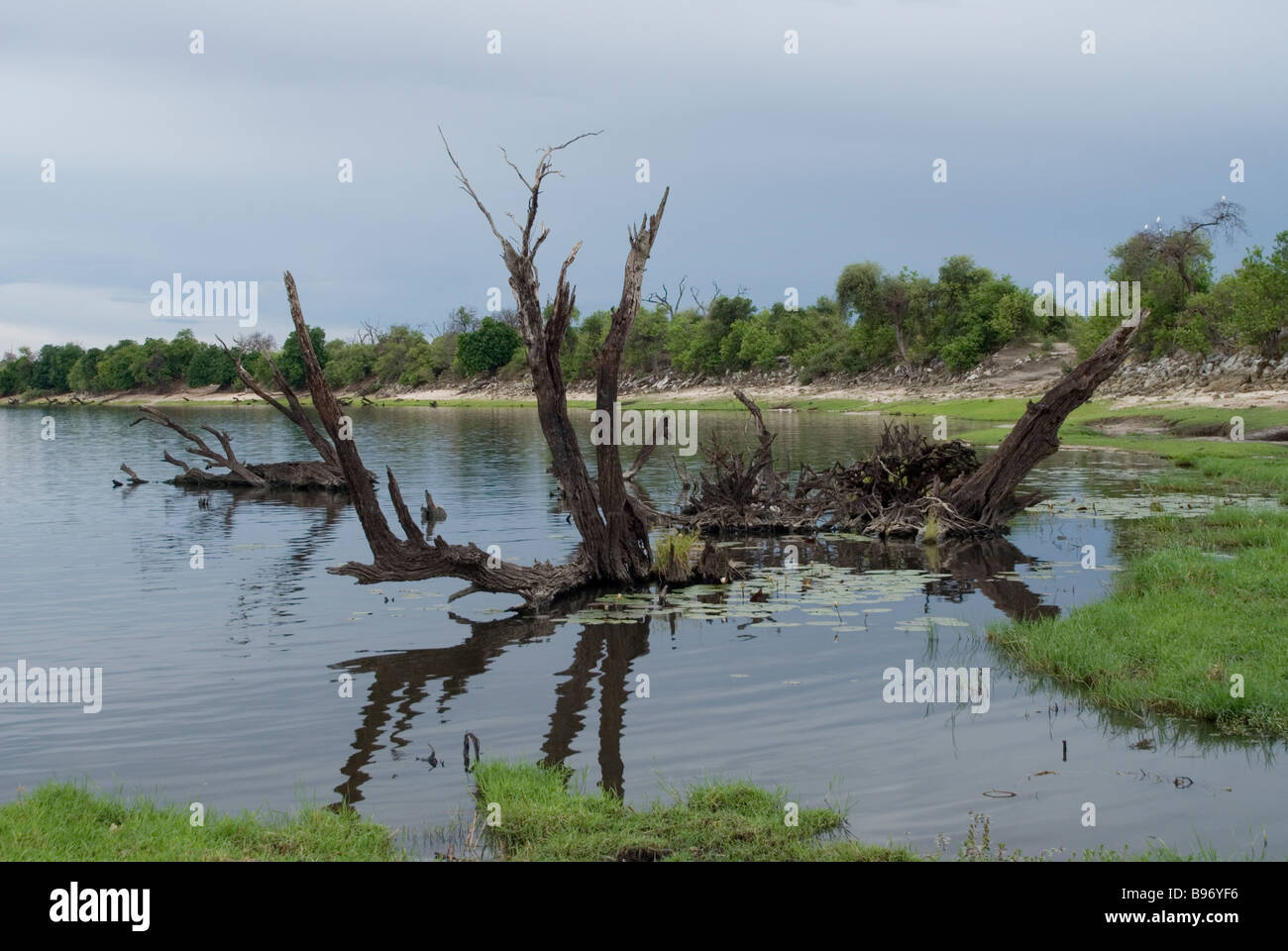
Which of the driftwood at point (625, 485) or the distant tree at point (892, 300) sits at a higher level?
the distant tree at point (892, 300)

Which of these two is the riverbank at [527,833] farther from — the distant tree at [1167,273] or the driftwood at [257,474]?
the distant tree at [1167,273]

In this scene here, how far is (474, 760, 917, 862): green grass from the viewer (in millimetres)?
7352

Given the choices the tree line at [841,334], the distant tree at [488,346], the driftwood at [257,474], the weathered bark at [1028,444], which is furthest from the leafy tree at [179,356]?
the weathered bark at [1028,444]

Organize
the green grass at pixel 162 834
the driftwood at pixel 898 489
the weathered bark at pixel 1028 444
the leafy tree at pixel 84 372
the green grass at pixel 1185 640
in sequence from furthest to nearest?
1. the leafy tree at pixel 84 372
2. the driftwood at pixel 898 489
3. the weathered bark at pixel 1028 444
4. the green grass at pixel 1185 640
5. the green grass at pixel 162 834

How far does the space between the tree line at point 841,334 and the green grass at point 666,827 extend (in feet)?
23.4

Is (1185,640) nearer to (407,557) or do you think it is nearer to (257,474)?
(407,557)

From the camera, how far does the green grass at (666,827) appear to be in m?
7.35

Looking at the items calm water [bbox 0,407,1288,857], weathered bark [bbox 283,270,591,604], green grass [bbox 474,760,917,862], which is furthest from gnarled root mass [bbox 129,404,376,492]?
green grass [bbox 474,760,917,862]

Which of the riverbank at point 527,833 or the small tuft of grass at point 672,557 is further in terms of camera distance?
the small tuft of grass at point 672,557

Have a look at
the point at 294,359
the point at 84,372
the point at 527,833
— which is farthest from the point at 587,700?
the point at 84,372

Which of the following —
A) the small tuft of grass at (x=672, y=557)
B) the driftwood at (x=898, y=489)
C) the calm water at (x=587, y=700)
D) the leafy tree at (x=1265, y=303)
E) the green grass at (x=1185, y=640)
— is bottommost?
the calm water at (x=587, y=700)

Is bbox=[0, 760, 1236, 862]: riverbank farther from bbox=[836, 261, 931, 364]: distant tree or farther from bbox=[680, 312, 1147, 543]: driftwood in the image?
bbox=[836, 261, 931, 364]: distant tree

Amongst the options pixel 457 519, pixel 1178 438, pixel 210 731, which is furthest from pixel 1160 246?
pixel 210 731

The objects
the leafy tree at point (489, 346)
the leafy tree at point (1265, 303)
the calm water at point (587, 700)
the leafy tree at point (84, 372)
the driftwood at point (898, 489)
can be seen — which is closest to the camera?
the calm water at point (587, 700)
